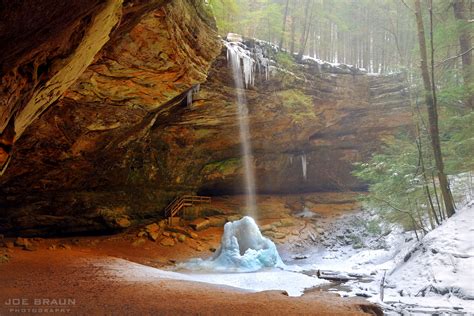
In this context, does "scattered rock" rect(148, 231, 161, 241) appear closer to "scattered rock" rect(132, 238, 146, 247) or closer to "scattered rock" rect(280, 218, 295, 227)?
"scattered rock" rect(132, 238, 146, 247)

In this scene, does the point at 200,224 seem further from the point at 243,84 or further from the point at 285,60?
the point at 285,60

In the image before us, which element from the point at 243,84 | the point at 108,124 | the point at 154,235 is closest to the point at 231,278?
the point at 154,235

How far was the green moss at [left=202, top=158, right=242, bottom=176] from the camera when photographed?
1984 cm

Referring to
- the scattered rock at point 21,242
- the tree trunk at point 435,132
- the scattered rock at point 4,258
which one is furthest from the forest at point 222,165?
the scattered rock at point 4,258

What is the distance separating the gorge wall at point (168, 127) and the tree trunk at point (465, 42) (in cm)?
760

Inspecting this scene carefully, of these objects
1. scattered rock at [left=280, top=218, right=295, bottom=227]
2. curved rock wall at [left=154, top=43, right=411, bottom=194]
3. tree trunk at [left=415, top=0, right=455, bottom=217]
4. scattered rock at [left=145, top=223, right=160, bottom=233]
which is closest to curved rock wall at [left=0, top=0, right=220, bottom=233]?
scattered rock at [left=145, top=223, right=160, bottom=233]

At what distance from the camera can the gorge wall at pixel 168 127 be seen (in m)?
8.52

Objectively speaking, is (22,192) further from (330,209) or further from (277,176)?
(330,209)

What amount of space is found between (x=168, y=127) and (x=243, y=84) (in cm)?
424

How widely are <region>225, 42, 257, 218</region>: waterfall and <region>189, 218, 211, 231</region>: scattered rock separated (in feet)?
10.8

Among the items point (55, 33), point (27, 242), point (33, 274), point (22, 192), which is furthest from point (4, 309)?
point (22, 192)

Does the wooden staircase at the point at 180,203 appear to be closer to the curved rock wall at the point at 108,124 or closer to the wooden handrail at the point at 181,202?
the wooden handrail at the point at 181,202

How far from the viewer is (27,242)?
1071 cm

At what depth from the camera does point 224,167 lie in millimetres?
20266
